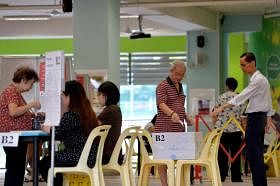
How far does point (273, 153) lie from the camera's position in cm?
1223

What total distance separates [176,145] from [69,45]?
1282 centimetres

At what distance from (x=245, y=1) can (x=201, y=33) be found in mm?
3831

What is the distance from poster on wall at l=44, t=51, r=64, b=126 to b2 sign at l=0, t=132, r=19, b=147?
18.3 inches

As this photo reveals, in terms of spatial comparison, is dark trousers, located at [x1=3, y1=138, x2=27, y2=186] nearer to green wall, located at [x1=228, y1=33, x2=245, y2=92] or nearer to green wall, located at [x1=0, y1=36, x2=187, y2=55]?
green wall, located at [x1=0, y1=36, x2=187, y2=55]

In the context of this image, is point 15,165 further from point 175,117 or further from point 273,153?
point 273,153

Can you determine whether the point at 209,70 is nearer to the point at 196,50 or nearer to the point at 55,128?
the point at 196,50

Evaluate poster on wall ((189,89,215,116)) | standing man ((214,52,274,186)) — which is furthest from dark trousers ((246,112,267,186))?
poster on wall ((189,89,215,116))

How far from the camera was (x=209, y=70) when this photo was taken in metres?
16.3

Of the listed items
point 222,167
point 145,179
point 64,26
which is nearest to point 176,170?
point 145,179

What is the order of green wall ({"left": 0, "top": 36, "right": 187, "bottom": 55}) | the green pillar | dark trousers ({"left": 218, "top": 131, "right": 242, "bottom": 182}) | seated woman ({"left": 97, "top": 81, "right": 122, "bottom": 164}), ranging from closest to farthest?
seated woman ({"left": 97, "top": 81, "right": 122, "bottom": 164})
the green pillar
dark trousers ({"left": 218, "top": 131, "right": 242, "bottom": 182})
green wall ({"left": 0, "top": 36, "right": 187, "bottom": 55})

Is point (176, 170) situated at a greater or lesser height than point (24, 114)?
lesser

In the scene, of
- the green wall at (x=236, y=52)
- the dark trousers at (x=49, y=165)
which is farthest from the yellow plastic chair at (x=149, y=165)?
the green wall at (x=236, y=52)

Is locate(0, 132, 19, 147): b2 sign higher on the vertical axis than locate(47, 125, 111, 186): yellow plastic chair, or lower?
higher

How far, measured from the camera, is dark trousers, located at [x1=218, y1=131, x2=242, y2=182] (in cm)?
1107
